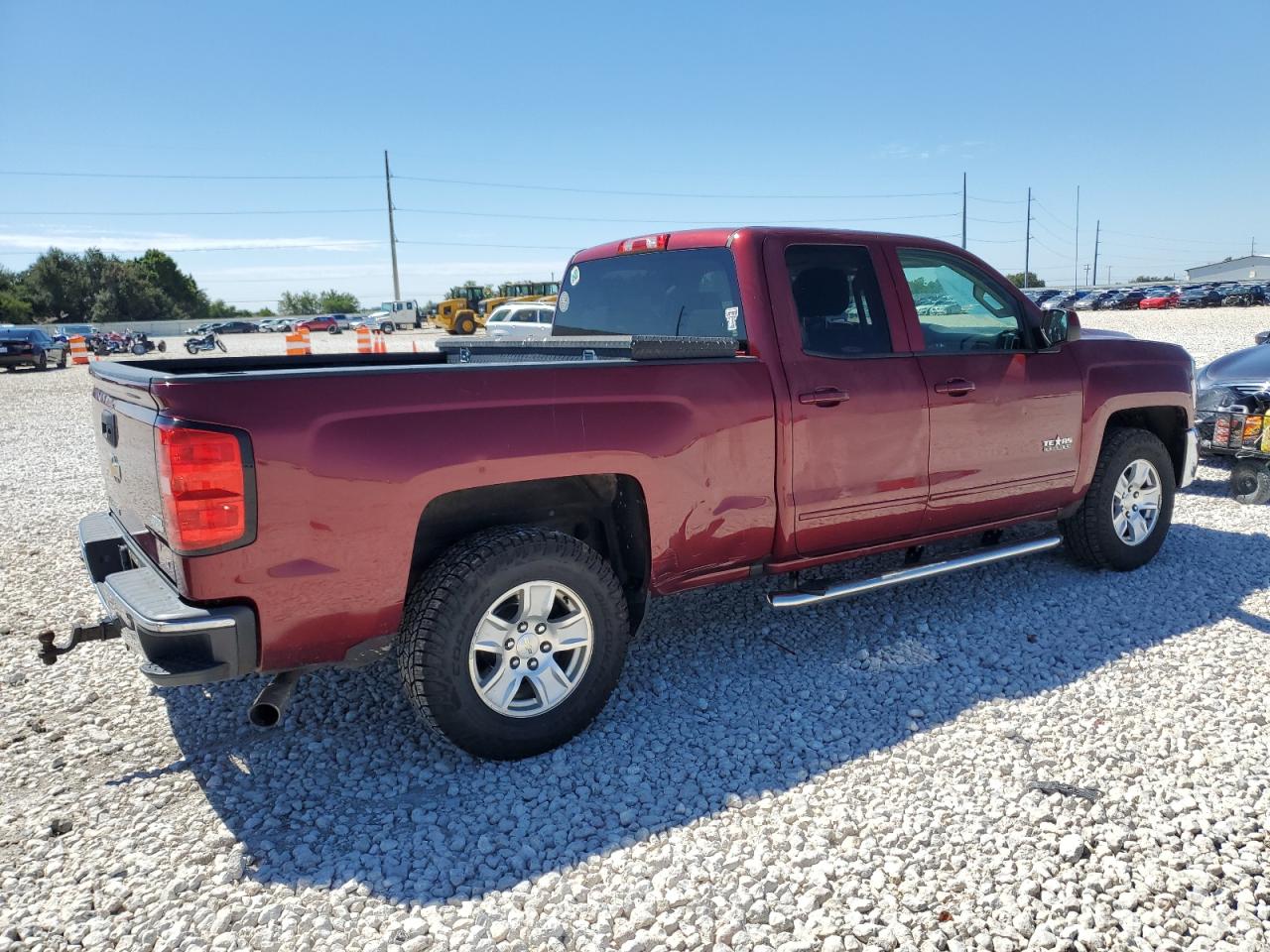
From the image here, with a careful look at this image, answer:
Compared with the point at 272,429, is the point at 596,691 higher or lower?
lower

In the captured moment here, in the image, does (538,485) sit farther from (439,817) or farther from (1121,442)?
(1121,442)

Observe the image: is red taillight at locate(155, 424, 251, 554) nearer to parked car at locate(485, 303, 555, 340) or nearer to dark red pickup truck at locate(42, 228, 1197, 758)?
dark red pickup truck at locate(42, 228, 1197, 758)

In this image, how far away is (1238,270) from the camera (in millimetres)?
111312

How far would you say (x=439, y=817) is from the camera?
300 centimetres

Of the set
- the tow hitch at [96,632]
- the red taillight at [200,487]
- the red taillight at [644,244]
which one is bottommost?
the tow hitch at [96,632]

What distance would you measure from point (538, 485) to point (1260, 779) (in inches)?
108

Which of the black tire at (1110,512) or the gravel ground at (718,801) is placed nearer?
the gravel ground at (718,801)

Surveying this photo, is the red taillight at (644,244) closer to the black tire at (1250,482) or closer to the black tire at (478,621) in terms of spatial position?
the black tire at (478,621)

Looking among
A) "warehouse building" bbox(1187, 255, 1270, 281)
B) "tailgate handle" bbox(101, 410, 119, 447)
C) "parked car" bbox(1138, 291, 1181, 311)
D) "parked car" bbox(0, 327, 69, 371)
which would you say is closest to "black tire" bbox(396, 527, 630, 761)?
"tailgate handle" bbox(101, 410, 119, 447)

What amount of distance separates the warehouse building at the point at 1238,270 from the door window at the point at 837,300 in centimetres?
11975

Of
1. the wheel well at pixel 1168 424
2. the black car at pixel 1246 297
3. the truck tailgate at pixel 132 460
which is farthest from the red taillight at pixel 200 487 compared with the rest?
the black car at pixel 1246 297

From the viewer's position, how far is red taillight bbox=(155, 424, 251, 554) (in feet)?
8.49

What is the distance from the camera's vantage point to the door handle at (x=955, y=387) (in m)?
4.23

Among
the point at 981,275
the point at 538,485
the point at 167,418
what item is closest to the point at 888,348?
the point at 981,275
